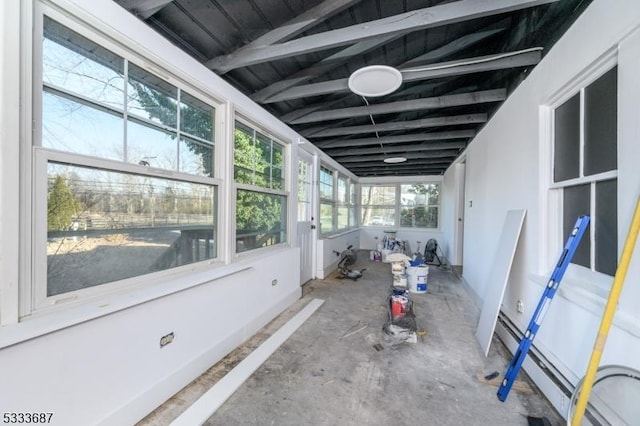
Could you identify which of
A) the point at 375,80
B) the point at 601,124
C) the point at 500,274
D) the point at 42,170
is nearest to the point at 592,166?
the point at 601,124

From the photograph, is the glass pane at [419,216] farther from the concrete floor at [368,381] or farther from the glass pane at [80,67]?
the glass pane at [80,67]

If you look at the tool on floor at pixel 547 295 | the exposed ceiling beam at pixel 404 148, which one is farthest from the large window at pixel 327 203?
the tool on floor at pixel 547 295

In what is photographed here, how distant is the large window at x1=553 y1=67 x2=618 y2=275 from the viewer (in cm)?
137

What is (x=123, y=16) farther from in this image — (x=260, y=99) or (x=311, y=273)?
(x=311, y=273)

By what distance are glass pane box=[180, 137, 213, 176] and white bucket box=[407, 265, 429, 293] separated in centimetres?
337

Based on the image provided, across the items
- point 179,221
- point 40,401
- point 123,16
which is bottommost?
point 40,401

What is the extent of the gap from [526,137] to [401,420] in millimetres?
2407

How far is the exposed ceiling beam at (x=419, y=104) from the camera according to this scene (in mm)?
2670

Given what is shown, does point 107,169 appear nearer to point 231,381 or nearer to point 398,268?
point 231,381

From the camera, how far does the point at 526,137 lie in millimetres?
2160

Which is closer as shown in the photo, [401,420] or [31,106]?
[31,106]

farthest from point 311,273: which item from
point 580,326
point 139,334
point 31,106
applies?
point 31,106

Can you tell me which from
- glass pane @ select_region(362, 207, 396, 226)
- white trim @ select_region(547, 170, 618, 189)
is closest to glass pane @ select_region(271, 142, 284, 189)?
white trim @ select_region(547, 170, 618, 189)

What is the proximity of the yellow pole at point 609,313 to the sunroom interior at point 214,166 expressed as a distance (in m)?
0.07
